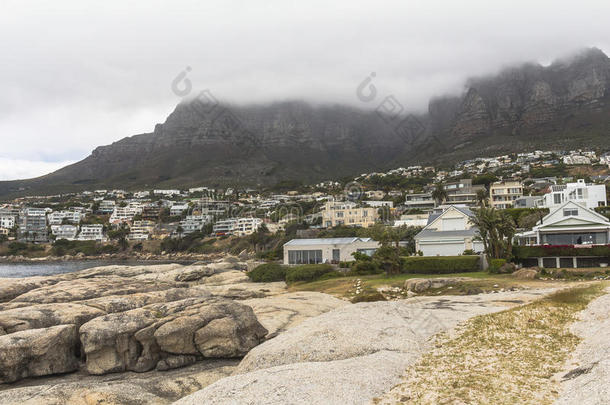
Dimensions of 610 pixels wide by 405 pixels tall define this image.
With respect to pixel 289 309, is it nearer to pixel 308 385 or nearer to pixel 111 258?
pixel 308 385

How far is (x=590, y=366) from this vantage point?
1266 cm

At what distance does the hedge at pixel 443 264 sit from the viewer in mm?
43031

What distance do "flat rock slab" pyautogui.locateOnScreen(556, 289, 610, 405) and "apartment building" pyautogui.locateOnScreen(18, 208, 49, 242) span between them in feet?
599

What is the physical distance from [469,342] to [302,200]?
15302 centimetres

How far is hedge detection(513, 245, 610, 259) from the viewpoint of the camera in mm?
39375

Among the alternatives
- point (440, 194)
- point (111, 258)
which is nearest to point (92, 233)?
point (111, 258)

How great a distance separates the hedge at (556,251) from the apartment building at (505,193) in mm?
77440

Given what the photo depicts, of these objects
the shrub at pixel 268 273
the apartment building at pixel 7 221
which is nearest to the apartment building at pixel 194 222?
the apartment building at pixel 7 221

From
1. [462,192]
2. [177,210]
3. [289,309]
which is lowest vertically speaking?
[289,309]

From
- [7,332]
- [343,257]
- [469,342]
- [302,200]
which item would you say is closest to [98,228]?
[302,200]

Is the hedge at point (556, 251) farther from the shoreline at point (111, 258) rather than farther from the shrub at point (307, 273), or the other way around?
the shoreline at point (111, 258)

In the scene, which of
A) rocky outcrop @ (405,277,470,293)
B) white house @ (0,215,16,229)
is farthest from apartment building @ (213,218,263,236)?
rocky outcrop @ (405,277,470,293)

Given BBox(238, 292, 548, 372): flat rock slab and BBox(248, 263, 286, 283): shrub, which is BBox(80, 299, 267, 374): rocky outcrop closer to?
BBox(238, 292, 548, 372): flat rock slab

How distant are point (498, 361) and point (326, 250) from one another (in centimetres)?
4780
